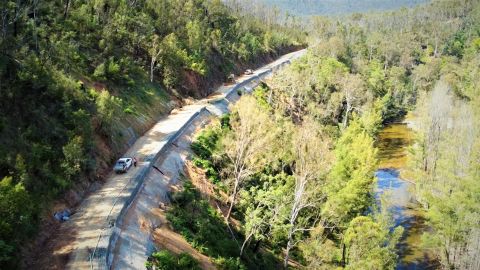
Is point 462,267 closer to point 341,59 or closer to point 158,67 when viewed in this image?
point 158,67

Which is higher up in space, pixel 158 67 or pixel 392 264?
pixel 158 67

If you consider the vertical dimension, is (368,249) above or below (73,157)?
below

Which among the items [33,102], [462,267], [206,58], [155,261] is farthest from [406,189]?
[33,102]

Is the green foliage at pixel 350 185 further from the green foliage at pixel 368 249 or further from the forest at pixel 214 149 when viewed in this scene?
the green foliage at pixel 368 249

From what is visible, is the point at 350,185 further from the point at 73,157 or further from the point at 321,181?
the point at 73,157

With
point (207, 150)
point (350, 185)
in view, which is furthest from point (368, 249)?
point (207, 150)

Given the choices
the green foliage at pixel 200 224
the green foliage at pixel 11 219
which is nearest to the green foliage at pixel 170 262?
the green foliage at pixel 200 224
